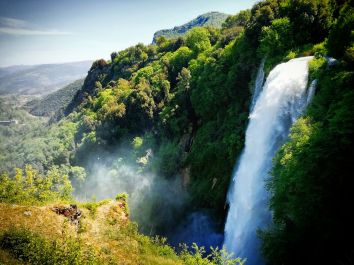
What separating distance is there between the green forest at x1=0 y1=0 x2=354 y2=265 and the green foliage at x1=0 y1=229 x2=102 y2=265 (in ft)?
0.22

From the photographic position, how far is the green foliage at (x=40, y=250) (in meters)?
17.6

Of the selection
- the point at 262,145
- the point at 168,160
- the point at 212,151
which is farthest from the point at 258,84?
the point at 168,160

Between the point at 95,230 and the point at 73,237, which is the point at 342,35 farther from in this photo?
the point at 73,237

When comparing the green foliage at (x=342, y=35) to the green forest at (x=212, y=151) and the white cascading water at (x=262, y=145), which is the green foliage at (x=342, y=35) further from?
the white cascading water at (x=262, y=145)

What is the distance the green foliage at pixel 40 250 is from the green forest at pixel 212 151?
68 millimetres

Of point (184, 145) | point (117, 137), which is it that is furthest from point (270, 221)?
point (117, 137)

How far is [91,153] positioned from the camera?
71.7 metres

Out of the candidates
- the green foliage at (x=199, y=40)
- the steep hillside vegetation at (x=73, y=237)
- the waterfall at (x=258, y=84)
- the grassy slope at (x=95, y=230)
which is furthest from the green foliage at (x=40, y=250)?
the green foliage at (x=199, y=40)

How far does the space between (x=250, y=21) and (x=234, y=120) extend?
41.8ft

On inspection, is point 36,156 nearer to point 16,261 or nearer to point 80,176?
point 80,176

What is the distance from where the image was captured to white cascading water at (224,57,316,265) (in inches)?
1049

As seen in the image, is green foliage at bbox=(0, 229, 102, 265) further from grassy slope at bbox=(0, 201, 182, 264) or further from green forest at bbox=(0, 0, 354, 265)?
grassy slope at bbox=(0, 201, 182, 264)

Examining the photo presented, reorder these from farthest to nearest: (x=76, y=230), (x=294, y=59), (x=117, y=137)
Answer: (x=117, y=137), (x=294, y=59), (x=76, y=230)

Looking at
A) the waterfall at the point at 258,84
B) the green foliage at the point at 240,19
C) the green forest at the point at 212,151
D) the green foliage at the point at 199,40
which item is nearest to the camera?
the green forest at the point at 212,151
